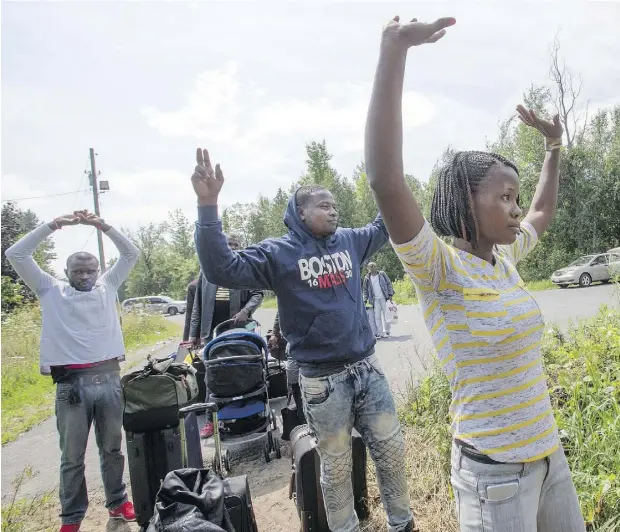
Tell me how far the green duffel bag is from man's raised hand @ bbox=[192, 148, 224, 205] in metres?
1.81

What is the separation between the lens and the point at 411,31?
4.08ft

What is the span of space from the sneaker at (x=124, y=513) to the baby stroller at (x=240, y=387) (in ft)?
2.94

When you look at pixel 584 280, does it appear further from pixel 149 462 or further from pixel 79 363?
pixel 79 363

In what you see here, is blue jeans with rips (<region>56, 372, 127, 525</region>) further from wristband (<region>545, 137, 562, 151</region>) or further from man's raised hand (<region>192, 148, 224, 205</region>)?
wristband (<region>545, 137, 562, 151</region>)

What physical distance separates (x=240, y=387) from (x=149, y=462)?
1.15 meters

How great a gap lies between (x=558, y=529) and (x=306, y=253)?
69.3 inches

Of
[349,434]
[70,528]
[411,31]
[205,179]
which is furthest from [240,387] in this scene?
[411,31]

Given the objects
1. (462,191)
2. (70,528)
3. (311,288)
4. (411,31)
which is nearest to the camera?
(411,31)

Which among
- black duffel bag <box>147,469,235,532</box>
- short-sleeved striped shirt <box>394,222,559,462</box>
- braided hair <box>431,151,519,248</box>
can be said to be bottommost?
black duffel bag <box>147,469,235,532</box>

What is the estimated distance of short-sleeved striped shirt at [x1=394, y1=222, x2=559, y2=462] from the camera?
139 cm

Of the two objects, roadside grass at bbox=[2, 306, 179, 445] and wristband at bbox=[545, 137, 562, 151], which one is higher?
wristband at bbox=[545, 137, 562, 151]

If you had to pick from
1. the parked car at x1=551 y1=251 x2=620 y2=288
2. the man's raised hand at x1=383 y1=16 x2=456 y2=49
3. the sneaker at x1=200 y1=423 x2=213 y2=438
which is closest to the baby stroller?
the sneaker at x1=200 y1=423 x2=213 y2=438

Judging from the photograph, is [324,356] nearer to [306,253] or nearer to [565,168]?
[306,253]

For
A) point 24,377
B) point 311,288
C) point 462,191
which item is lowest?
point 24,377
